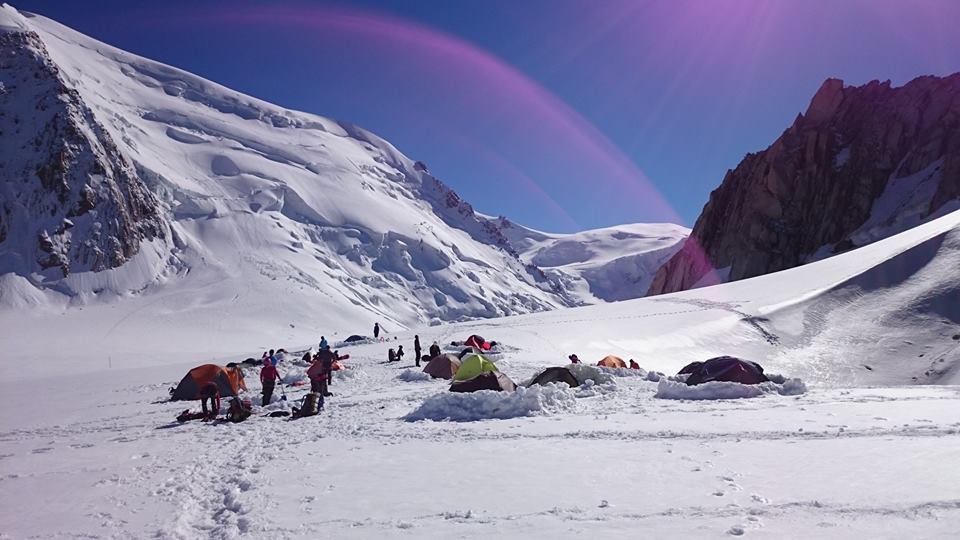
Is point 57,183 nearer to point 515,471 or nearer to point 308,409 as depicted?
point 308,409

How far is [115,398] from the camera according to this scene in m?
20.9

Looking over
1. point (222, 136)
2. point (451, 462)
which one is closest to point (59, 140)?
point (222, 136)

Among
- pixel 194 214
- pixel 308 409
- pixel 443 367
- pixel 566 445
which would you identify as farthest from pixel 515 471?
pixel 194 214

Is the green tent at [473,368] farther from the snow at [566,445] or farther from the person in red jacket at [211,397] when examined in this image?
the person in red jacket at [211,397]

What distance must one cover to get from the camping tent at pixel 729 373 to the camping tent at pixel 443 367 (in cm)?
903

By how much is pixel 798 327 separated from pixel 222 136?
135 m

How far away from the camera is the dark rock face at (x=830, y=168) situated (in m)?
80.2

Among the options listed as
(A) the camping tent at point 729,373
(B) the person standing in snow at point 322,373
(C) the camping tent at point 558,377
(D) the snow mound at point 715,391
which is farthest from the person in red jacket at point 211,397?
(A) the camping tent at point 729,373

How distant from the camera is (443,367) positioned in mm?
23203

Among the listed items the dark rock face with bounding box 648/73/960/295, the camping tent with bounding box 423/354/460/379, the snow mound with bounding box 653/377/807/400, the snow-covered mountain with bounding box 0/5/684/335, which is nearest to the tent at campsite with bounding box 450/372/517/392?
the snow mound with bounding box 653/377/807/400

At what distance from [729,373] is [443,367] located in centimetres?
1059

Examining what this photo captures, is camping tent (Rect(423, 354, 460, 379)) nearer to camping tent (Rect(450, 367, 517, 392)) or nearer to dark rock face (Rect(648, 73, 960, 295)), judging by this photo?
camping tent (Rect(450, 367, 517, 392))

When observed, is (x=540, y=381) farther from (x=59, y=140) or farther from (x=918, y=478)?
(x=59, y=140)

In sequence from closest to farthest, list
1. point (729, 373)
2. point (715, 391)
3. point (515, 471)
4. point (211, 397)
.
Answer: point (515, 471) → point (211, 397) → point (715, 391) → point (729, 373)
